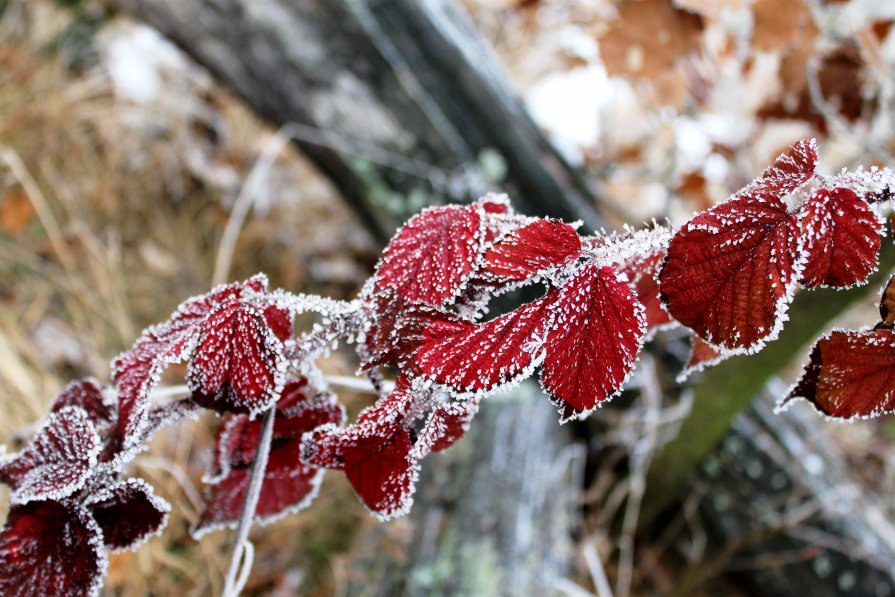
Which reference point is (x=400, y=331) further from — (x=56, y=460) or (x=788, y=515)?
(x=788, y=515)

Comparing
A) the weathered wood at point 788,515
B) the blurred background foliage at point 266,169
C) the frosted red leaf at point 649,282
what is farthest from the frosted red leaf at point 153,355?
the weathered wood at point 788,515

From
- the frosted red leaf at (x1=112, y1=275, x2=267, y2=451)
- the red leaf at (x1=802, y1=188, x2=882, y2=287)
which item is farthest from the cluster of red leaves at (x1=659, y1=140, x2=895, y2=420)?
the frosted red leaf at (x1=112, y1=275, x2=267, y2=451)

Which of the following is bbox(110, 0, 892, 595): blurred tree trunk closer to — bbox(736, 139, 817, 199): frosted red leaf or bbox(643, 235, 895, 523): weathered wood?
bbox(643, 235, 895, 523): weathered wood

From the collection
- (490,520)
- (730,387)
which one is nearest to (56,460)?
(490,520)

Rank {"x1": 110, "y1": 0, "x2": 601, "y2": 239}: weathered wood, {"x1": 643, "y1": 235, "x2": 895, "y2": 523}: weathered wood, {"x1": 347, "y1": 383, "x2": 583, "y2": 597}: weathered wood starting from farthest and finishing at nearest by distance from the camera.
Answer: {"x1": 110, "y1": 0, "x2": 601, "y2": 239}: weathered wood → {"x1": 347, "y1": 383, "x2": 583, "y2": 597}: weathered wood → {"x1": 643, "y1": 235, "x2": 895, "y2": 523}: weathered wood

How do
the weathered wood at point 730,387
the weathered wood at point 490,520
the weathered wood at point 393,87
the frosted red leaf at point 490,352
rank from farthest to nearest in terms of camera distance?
the weathered wood at point 393,87
the weathered wood at point 490,520
the weathered wood at point 730,387
the frosted red leaf at point 490,352

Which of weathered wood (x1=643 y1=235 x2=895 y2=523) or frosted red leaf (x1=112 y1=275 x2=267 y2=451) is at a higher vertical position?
weathered wood (x1=643 y1=235 x2=895 y2=523)

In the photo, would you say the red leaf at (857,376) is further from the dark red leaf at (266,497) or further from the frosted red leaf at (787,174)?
the dark red leaf at (266,497)
